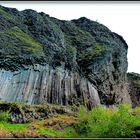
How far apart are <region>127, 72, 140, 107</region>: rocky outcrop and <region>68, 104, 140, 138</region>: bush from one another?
55.3m

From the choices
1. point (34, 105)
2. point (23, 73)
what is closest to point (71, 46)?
point (23, 73)

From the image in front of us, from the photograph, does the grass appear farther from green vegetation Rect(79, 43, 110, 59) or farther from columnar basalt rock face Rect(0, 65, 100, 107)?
green vegetation Rect(79, 43, 110, 59)

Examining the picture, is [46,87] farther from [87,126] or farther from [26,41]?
[87,126]

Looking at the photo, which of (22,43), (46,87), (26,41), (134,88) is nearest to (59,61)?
(26,41)

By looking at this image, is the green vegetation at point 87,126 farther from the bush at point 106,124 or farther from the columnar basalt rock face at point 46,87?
the columnar basalt rock face at point 46,87

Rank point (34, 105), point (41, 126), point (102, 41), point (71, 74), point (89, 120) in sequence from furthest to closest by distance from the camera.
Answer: point (102, 41)
point (71, 74)
point (34, 105)
point (41, 126)
point (89, 120)

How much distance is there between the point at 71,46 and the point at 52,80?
19.5 m

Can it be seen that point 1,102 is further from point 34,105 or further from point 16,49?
point 16,49

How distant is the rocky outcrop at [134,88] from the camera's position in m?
113

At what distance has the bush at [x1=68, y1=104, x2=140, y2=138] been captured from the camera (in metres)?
51.3

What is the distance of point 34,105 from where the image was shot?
227ft

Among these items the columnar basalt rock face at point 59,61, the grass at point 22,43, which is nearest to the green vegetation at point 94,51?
the columnar basalt rock face at point 59,61

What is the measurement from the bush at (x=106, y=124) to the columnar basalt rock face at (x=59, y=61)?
1878 centimetres

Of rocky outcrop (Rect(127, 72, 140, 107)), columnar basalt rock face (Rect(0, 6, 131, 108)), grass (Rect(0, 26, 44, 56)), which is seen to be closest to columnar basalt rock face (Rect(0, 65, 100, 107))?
columnar basalt rock face (Rect(0, 6, 131, 108))
